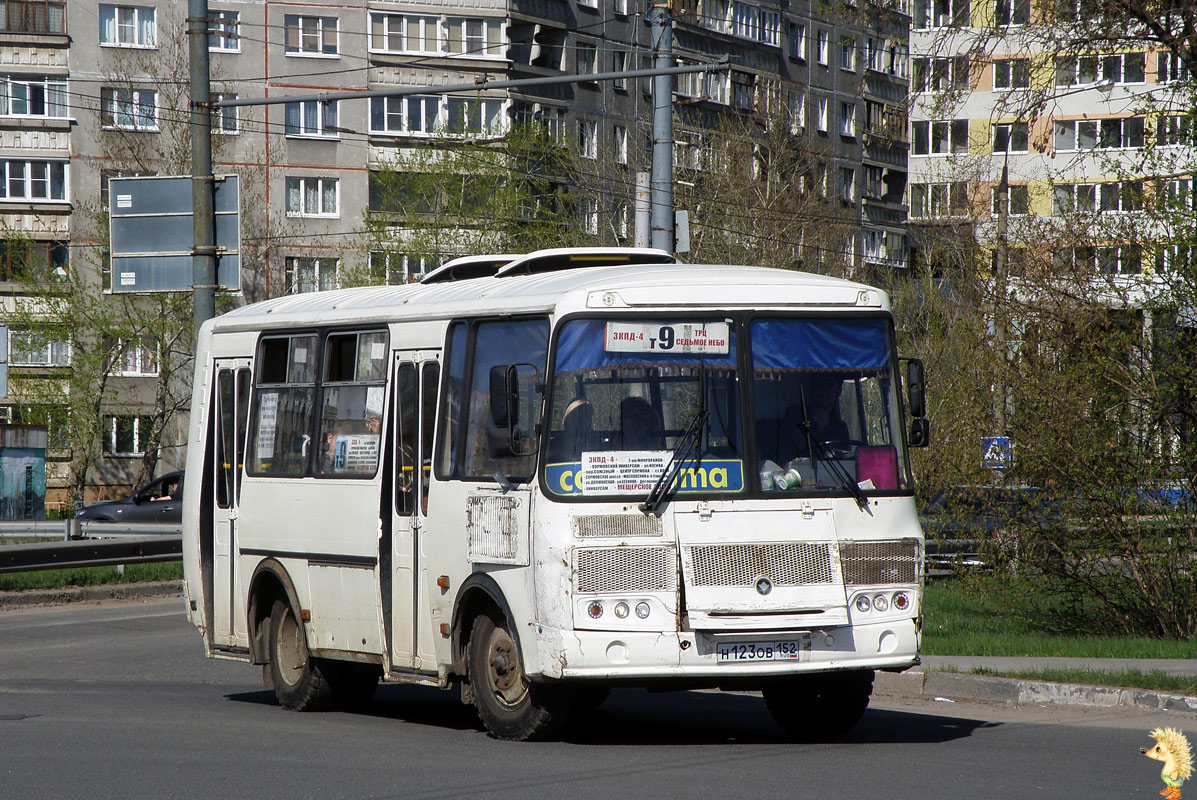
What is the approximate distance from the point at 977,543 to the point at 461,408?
8.22 m

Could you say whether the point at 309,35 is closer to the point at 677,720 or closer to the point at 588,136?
the point at 588,136

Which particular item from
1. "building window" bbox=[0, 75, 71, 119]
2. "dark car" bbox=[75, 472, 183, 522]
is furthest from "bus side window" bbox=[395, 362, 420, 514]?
"building window" bbox=[0, 75, 71, 119]

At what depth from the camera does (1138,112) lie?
17.5m

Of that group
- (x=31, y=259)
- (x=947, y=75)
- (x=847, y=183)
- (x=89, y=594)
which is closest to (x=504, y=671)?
(x=947, y=75)

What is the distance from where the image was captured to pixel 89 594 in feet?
80.5

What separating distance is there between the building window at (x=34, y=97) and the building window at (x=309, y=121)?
7.53 meters

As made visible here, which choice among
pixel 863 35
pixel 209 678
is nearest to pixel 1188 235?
pixel 863 35

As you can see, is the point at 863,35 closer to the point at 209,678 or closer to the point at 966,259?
the point at 209,678

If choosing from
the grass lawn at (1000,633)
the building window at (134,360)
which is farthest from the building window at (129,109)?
the grass lawn at (1000,633)

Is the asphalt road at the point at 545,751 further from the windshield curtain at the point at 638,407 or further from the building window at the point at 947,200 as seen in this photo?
the building window at the point at 947,200

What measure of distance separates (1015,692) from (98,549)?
14746 millimetres

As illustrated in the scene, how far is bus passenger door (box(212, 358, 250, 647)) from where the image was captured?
13953 mm

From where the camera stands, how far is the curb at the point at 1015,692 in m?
12.5

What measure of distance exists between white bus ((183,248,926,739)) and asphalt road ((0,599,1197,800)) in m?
0.47
